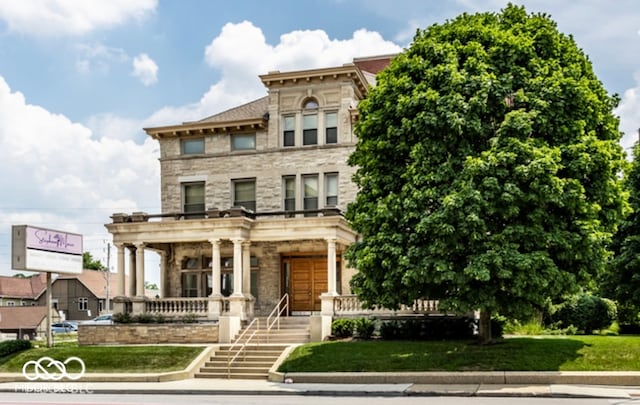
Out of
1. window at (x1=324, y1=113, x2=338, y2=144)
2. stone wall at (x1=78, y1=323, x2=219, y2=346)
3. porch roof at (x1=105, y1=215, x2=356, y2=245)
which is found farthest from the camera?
window at (x1=324, y1=113, x2=338, y2=144)

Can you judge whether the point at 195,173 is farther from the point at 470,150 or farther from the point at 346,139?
the point at 470,150

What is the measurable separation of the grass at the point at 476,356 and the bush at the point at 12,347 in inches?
432

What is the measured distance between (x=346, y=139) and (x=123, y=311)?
38.9ft

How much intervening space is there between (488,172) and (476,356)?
5.34 meters

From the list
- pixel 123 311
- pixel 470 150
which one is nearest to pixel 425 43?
pixel 470 150

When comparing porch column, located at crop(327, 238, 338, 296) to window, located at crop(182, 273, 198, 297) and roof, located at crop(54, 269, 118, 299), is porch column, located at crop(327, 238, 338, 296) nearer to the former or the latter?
window, located at crop(182, 273, 198, 297)

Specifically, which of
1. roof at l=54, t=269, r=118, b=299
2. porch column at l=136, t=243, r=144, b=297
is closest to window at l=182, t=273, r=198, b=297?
porch column at l=136, t=243, r=144, b=297

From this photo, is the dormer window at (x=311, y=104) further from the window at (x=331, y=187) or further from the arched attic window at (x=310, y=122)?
the window at (x=331, y=187)

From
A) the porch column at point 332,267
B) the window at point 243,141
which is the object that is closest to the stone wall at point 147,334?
the porch column at point 332,267

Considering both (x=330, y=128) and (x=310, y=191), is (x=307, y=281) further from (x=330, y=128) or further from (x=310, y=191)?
(x=330, y=128)

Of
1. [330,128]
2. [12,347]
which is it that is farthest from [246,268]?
[12,347]

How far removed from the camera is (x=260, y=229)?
30094 millimetres

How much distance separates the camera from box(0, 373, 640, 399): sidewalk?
1783cm

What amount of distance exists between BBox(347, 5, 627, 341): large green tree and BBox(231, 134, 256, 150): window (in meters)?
11.8
